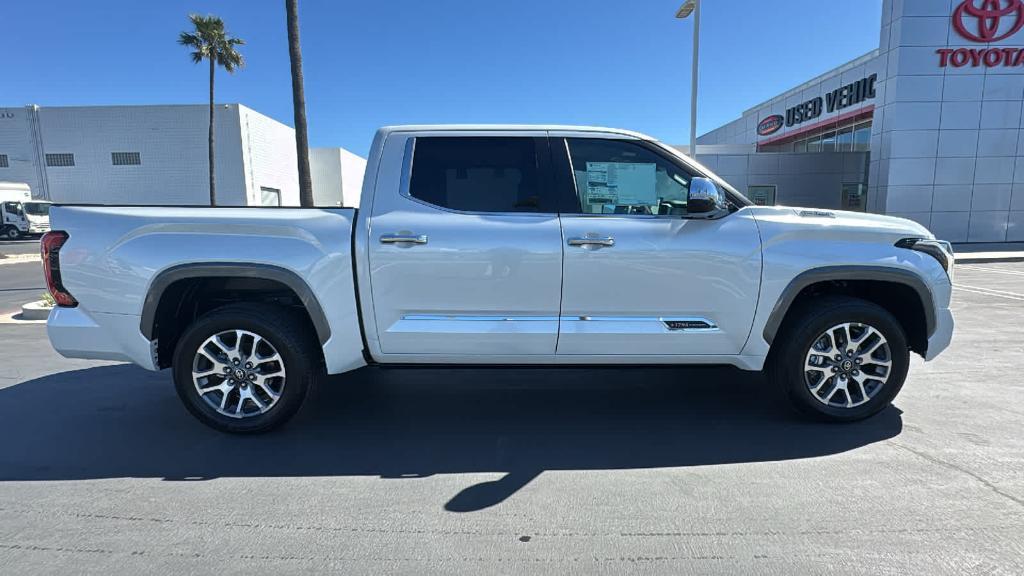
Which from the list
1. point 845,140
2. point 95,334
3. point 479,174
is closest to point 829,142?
point 845,140

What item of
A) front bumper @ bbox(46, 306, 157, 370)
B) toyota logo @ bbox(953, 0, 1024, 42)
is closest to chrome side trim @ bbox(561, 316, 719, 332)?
front bumper @ bbox(46, 306, 157, 370)

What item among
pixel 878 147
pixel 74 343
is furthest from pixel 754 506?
pixel 878 147

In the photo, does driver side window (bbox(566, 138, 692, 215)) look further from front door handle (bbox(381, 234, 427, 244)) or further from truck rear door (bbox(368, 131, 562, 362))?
front door handle (bbox(381, 234, 427, 244))

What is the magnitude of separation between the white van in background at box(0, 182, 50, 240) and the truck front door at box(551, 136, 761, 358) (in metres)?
33.3

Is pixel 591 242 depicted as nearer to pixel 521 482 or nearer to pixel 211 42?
pixel 521 482

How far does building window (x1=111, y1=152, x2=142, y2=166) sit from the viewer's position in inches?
1217

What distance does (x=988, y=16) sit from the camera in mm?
16250

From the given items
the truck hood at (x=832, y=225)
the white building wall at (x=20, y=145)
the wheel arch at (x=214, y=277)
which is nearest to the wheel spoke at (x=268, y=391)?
the wheel arch at (x=214, y=277)

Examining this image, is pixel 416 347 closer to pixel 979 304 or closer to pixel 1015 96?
pixel 979 304

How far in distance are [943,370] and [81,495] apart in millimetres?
6535

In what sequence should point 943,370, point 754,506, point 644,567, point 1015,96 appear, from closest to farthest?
point 644,567
point 754,506
point 943,370
point 1015,96

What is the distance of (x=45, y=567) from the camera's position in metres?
2.18

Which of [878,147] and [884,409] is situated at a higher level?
[878,147]

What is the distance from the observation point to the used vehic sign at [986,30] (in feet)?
53.2
